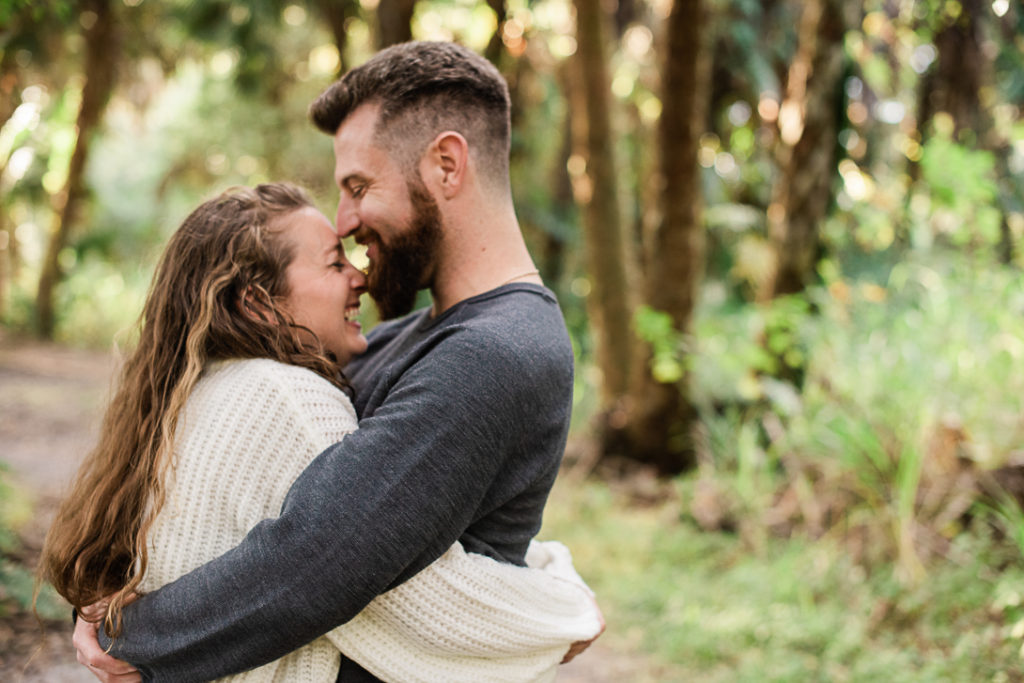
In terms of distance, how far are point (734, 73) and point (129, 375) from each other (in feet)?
34.4

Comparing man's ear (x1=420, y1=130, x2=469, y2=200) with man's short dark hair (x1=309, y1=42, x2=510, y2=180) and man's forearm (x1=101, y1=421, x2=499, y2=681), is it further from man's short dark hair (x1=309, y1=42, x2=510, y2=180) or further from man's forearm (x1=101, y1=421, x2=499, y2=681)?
man's forearm (x1=101, y1=421, x2=499, y2=681)

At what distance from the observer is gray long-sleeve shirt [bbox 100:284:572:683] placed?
1296mm

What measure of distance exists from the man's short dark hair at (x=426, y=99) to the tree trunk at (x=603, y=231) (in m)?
5.32

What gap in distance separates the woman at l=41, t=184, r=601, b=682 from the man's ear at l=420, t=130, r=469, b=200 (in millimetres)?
291

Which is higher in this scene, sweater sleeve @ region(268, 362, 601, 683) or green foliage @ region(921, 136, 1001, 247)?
green foliage @ region(921, 136, 1001, 247)

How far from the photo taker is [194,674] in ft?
4.50

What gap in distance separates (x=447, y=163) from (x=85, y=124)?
11722mm

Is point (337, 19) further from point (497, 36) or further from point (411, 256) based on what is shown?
point (411, 256)

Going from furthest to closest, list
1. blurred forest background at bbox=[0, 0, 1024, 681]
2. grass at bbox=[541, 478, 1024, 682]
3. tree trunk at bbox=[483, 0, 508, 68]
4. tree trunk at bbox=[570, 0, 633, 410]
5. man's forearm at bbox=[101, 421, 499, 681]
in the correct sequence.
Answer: tree trunk at bbox=[483, 0, 508, 68]
tree trunk at bbox=[570, 0, 633, 410]
blurred forest background at bbox=[0, 0, 1024, 681]
grass at bbox=[541, 478, 1024, 682]
man's forearm at bbox=[101, 421, 499, 681]

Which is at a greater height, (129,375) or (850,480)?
(129,375)

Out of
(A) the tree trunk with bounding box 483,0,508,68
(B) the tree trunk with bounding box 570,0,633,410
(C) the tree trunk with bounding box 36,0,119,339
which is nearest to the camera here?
(B) the tree trunk with bounding box 570,0,633,410

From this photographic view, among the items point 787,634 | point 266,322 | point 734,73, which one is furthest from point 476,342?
point 734,73

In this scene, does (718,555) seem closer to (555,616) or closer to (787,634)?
Answer: (787,634)

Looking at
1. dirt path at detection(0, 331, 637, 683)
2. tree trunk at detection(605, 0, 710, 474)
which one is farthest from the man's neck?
tree trunk at detection(605, 0, 710, 474)
